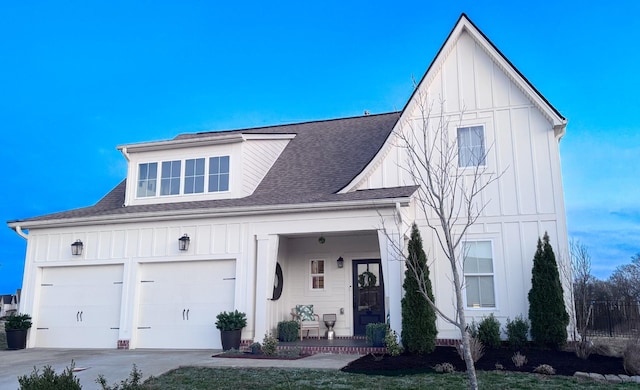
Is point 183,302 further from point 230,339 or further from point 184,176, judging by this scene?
point 184,176

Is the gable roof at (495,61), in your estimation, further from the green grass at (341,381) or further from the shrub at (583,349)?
the green grass at (341,381)

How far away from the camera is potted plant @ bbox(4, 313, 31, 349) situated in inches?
542

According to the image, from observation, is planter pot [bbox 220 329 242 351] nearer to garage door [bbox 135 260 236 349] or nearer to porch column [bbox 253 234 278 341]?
porch column [bbox 253 234 278 341]

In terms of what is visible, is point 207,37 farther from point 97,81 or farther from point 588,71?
point 97,81

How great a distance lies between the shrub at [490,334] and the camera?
36.9 ft

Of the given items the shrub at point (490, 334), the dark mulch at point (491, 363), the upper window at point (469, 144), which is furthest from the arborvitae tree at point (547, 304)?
the upper window at point (469, 144)

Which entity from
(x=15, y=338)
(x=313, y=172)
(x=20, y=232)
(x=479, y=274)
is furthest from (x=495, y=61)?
(x=15, y=338)

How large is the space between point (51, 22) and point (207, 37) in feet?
40.5

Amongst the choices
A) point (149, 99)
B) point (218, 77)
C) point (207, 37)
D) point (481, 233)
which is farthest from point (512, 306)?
point (149, 99)

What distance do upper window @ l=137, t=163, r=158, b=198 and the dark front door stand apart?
21.3 ft

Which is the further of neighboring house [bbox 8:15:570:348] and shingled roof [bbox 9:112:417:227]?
shingled roof [bbox 9:112:417:227]

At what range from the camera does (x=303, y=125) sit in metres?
19.0

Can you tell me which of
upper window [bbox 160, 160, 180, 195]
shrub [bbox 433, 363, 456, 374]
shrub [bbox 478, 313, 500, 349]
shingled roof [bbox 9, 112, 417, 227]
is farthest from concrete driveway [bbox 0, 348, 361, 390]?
upper window [bbox 160, 160, 180, 195]

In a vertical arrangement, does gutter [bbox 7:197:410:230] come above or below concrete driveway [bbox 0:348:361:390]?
above
